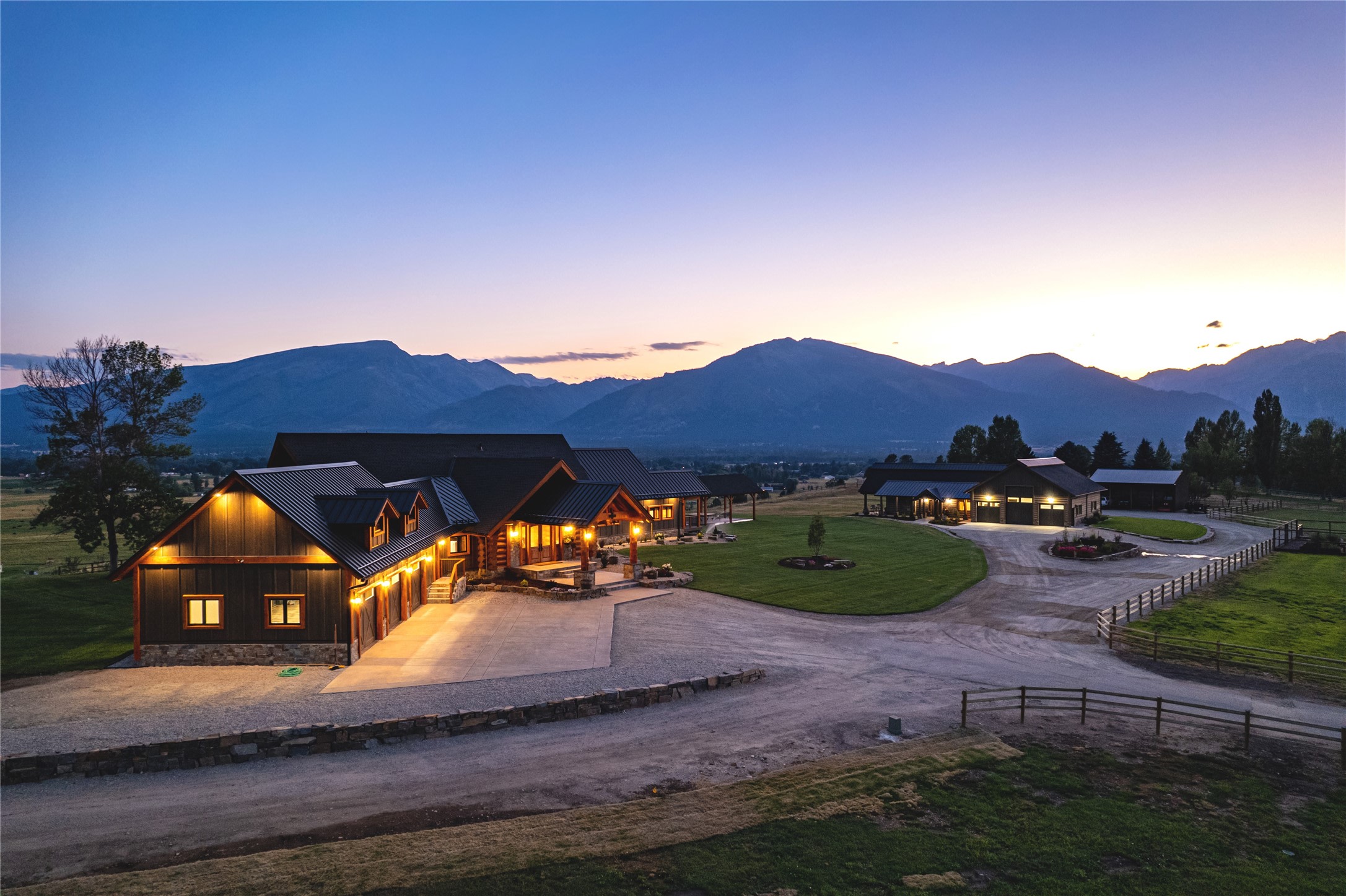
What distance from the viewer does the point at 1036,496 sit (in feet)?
197

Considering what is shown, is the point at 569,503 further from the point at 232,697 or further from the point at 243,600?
the point at 232,697

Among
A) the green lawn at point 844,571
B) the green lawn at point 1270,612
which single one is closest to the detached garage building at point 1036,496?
the green lawn at point 844,571

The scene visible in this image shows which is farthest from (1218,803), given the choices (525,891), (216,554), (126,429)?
(126,429)

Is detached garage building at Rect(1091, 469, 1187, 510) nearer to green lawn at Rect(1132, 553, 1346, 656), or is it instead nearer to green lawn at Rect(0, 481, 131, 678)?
green lawn at Rect(1132, 553, 1346, 656)

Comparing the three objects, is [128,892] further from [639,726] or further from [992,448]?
[992,448]

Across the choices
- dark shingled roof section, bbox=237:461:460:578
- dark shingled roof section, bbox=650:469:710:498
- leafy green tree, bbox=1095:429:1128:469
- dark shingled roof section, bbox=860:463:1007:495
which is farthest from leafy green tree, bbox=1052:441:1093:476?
dark shingled roof section, bbox=237:461:460:578

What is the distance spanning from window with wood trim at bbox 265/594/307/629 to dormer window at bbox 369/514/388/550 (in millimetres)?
2946

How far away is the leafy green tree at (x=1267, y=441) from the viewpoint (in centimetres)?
8881

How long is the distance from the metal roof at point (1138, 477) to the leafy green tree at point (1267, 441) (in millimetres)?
28812

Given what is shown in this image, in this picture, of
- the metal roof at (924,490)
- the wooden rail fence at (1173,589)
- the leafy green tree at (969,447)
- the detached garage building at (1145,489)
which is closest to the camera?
the wooden rail fence at (1173,589)

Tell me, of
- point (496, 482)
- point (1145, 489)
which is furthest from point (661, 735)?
point (1145, 489)

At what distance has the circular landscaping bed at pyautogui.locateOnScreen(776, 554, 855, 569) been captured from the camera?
39.3 metres

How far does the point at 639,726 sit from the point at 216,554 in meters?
14.9

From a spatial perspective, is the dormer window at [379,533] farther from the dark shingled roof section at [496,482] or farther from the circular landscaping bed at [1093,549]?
the circular landscaping bed at [1093,549]
